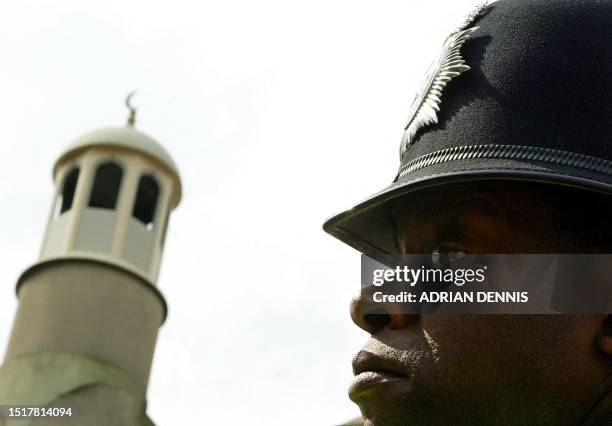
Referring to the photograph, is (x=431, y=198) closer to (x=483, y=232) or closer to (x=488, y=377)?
(x=483, y=232)

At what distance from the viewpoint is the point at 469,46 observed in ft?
9.42

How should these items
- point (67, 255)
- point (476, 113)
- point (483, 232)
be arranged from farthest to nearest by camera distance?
point (67, 255), point (476, 113), point (483, 232)

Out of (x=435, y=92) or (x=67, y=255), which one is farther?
(x=67, y=255)

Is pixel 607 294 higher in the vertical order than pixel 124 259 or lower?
lower

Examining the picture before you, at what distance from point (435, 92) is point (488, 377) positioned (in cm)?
91

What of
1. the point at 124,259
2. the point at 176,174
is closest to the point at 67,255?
the point at 124,259

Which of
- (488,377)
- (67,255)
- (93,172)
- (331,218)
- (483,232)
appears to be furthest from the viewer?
(93,172)

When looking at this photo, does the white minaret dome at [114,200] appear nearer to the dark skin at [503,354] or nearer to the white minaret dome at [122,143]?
the white minaret dome at [122,143]

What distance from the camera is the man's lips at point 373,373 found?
236cm

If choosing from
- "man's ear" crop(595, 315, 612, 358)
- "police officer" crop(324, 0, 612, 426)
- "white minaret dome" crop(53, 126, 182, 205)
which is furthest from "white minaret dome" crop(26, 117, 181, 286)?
"man's ear" crop(595, 315, 612, 358)

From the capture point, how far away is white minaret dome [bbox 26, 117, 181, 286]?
15000 millimetres

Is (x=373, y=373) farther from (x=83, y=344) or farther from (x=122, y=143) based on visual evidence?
(x=122, y=143)

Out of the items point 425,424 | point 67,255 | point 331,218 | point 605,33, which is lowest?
point 425,424

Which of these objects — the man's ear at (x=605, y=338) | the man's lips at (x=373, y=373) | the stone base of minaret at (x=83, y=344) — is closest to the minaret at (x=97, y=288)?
the stone base of minaret at (x=83, y=344)
